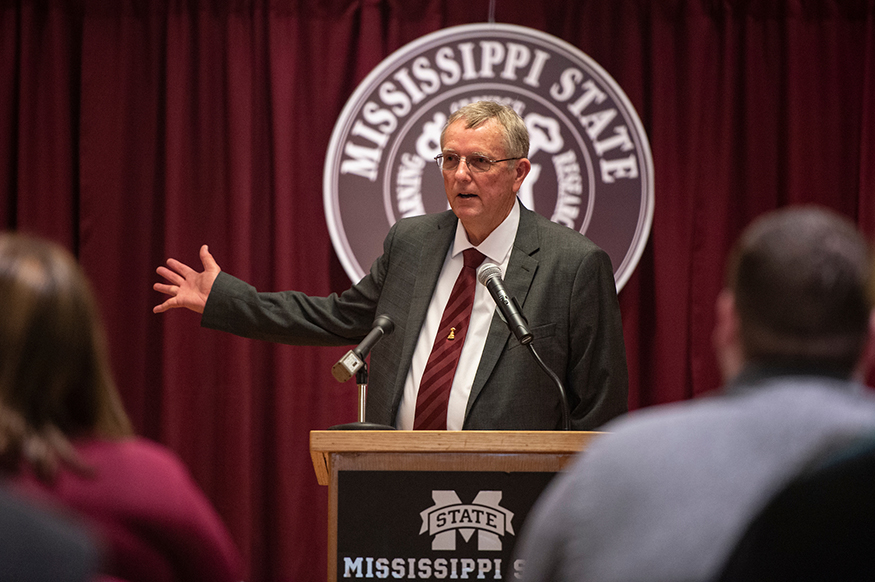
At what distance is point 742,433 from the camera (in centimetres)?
98

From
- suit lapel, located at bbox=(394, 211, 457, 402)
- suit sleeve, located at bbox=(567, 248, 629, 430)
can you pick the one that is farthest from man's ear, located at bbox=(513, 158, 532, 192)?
suit sleeve, located at bbox=(567, 248, 629, 430)

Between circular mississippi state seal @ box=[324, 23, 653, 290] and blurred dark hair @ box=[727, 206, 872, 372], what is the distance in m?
2.68

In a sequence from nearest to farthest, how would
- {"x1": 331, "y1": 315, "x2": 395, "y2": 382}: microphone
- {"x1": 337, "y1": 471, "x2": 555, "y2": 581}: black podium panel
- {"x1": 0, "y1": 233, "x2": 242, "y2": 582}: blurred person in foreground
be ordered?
{"x1": 0, "y1": 233, "x2": 242, "y2": 582}: blurred person in foreground, {"x1": 337, "y1": 471, "x2": 555, "y2": 581}: black podium panel, {"x1": 331, "y1": 315, "x2": 395, "y2": 382}: microphone

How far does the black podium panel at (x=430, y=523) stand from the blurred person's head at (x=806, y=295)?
106 centimetres

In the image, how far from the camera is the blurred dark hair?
1.01 metres

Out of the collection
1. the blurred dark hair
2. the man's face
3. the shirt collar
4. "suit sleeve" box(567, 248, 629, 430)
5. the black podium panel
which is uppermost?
the man's face

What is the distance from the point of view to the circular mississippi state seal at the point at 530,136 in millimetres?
3699

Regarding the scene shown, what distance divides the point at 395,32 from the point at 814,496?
3208 mm

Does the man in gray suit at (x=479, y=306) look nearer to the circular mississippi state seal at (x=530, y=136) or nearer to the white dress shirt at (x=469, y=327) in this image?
the white dress shirt at (x=469, y=327)

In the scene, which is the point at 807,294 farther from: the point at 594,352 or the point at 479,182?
the point at 479,182

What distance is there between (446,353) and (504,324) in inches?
7.6

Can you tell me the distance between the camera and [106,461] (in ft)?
3.68

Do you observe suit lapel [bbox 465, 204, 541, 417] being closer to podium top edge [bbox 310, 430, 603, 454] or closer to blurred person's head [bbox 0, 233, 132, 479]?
podium top edge [bbox 310, 430, 603, 454]

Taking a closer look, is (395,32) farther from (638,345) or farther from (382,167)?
(638,345)
